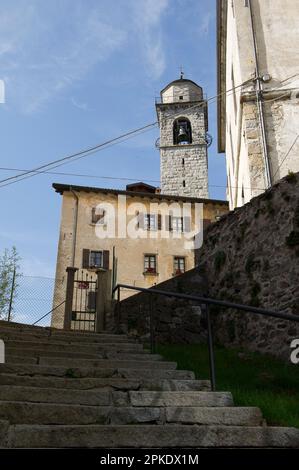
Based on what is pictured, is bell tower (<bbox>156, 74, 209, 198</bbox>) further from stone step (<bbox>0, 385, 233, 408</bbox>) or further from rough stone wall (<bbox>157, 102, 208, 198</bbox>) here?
stone step (<bbox>0, 385, 233, 408</bbox>)

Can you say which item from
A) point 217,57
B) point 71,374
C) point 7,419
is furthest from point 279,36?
point 7,419

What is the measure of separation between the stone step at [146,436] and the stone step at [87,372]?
4.76ft

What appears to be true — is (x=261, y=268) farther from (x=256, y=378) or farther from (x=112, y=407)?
(x=112, y=407)

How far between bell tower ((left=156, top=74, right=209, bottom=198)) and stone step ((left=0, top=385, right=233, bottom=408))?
3017 cm

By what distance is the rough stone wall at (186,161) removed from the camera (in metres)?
34.2

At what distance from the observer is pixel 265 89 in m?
13.7

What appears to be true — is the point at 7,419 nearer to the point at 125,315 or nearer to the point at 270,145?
the point at 125,315

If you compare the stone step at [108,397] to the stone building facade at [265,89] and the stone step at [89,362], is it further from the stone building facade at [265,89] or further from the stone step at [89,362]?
the stone building facade at [265,89]

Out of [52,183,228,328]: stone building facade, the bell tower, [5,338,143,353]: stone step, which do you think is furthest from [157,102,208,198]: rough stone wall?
[5,338,143,353]: stone step

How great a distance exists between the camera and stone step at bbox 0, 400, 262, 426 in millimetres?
3307

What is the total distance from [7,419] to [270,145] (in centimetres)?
1154

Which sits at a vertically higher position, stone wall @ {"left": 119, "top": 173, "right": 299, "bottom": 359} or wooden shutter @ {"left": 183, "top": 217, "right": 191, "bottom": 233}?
wooden shutter @ {"left": 183, "top": 217, "right": 191, "bottom": 233}

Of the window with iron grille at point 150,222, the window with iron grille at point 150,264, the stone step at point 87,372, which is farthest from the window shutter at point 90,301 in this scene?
the window with iron grille at point 150,222
